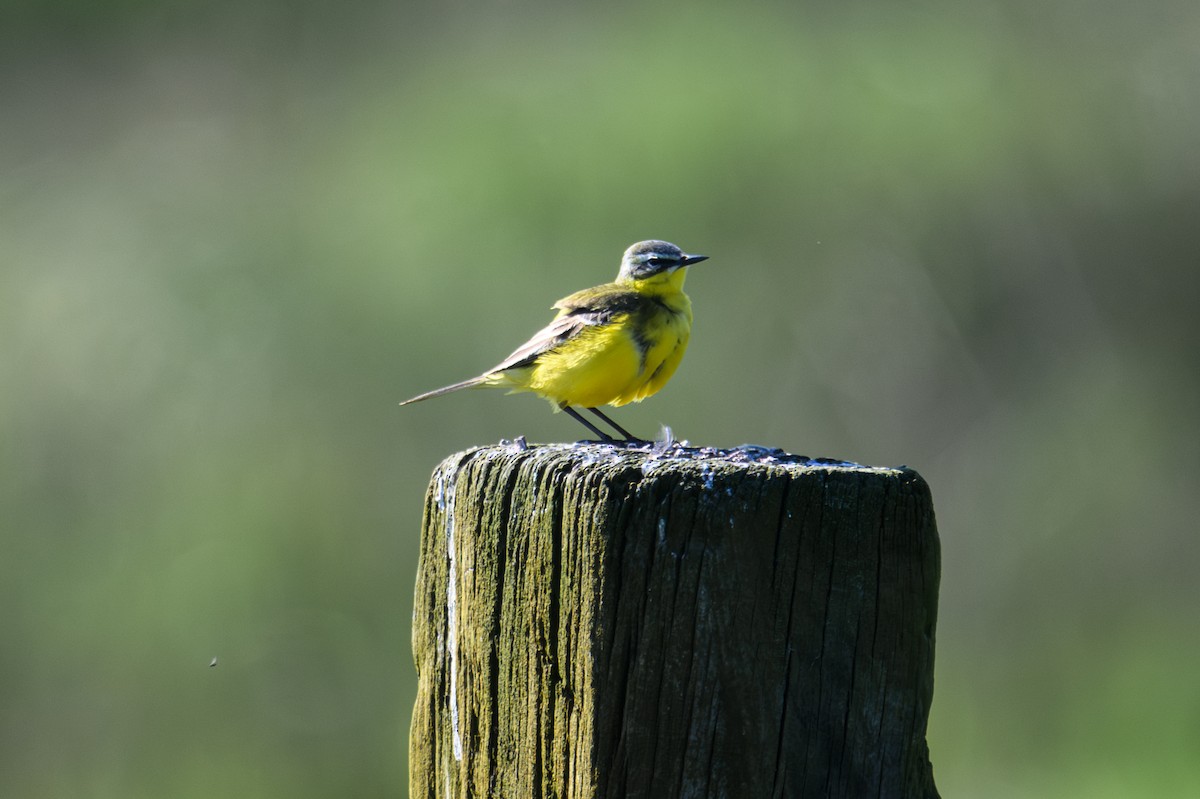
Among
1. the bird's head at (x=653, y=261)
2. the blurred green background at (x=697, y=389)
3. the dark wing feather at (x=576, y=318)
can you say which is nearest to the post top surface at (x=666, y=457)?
the dark wing feather at (x=576, y=318)

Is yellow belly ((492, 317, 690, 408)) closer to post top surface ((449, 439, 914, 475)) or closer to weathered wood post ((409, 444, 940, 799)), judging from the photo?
post top surface ((449, 439, 914, 475))

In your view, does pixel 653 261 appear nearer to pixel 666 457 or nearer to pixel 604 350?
pixel 604 350

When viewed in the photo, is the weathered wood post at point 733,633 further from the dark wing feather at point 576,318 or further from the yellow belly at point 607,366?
the dark wing feather at point 576,318

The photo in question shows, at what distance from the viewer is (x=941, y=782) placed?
31.4 ft

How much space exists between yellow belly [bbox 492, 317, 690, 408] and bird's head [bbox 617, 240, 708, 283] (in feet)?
1.52

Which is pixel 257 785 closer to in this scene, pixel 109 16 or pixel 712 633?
pixel 712 633

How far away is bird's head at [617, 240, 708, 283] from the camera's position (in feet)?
21.2

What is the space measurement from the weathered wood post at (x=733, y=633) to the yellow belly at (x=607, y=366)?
3.00m

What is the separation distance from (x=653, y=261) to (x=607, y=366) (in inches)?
39.8

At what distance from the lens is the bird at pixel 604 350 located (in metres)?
5.71

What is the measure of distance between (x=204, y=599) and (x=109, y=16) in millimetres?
12093

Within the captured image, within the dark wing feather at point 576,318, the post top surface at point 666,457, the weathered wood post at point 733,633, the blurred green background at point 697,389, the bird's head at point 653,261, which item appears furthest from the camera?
the blurred green background at point 697,389

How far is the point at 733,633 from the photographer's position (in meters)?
2.51

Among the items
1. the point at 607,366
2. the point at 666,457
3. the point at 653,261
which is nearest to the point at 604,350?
the point at 607,366
